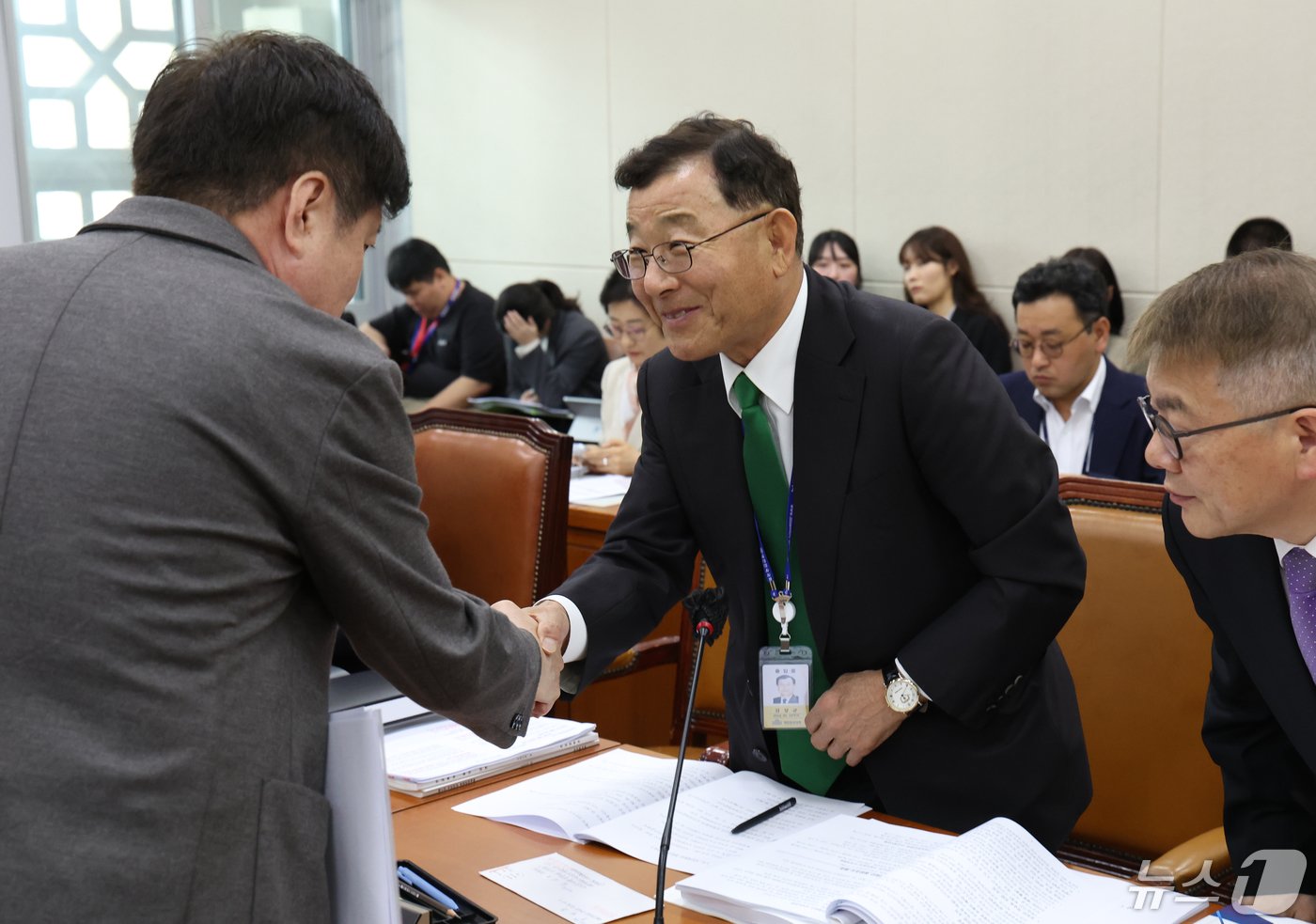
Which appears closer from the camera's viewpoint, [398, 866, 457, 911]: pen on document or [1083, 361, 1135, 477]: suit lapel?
[398, 866, 457, 911]: pen on document

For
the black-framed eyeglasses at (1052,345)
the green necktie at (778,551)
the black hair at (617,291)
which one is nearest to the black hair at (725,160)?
the green necktie at (778,551)

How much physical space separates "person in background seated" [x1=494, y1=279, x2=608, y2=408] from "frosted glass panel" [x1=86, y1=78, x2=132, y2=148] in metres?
2.01

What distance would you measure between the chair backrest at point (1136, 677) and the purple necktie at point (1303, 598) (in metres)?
0.49

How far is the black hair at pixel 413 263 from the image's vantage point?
717cm

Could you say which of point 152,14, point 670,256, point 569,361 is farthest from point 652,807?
point 569,361

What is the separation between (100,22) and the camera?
17.5 feet

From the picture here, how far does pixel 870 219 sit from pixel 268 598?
18.7 feet

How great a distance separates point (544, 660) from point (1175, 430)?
0.82 m

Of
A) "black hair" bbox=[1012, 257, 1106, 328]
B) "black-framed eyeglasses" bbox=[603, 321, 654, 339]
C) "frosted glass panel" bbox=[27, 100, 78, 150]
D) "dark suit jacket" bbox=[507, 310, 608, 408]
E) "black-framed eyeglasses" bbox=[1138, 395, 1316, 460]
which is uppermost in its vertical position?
"frosted glass panel" bbox=[27, 100, 78, 150]

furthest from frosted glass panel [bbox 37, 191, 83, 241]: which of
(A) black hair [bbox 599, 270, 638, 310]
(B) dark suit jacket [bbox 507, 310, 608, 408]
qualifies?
(B) dark suit jacket [bbox 507, 310, 608, 408]

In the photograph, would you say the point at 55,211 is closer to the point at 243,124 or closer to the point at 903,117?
the point at 903,117

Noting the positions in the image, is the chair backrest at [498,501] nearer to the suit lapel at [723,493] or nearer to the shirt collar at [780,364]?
the suit lapel at [723,493]

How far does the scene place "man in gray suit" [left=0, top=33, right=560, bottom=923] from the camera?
999 mm

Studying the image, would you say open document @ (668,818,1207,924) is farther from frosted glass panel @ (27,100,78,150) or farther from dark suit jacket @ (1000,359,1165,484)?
frosted glass panel @ (27,100,78,150)
